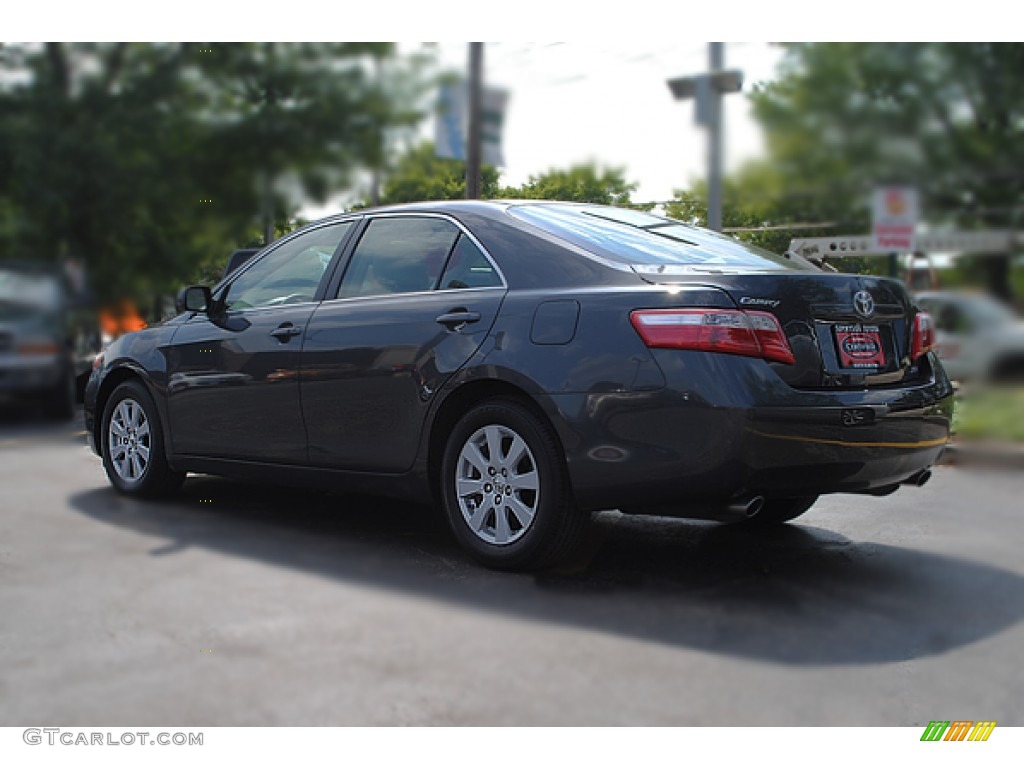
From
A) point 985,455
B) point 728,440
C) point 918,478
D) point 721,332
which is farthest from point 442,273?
point 985,455

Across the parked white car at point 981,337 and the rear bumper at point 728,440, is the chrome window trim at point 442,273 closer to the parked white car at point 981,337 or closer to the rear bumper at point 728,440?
the rear bumper at point 728,440

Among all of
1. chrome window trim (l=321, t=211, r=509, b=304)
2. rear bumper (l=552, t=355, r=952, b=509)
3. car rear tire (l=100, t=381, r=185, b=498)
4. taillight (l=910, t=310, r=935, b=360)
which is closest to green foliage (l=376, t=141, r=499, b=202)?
car rear tire (l=100, t=381, r=185, b=498)

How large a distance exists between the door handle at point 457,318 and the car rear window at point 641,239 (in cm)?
49

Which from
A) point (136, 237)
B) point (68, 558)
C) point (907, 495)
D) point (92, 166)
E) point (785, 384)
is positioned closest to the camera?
point (785, 384)

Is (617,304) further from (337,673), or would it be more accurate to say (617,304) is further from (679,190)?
(679,190)

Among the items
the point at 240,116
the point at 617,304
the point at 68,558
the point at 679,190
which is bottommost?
the point at 68,558

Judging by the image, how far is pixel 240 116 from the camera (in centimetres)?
2167

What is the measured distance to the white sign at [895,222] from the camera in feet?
33.1

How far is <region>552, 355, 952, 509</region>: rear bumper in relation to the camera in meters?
3.88

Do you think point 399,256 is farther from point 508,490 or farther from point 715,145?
point 715,145

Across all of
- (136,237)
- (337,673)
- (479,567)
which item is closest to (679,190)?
(136,237)

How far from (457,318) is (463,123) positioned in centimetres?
1165

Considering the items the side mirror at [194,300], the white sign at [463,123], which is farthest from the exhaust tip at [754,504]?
the white sign at [463,123]

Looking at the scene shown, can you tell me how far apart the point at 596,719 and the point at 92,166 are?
1728 cm
